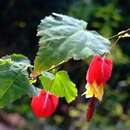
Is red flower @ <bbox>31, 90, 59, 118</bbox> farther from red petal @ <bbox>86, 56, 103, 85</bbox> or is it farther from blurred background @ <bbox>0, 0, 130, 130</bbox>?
blurred background @ <bbox>0, 0, 130, 130</bbox>

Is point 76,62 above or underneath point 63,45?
above

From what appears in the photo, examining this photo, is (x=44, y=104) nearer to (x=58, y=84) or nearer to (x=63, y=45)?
(x=58, y=84)

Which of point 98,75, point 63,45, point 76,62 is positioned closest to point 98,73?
point 98,75

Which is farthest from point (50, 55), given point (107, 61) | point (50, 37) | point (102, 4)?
point (102, 4)

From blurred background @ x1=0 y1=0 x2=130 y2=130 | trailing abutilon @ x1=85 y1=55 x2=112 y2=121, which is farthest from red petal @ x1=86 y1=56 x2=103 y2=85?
blurred background @ x1=0 y1=0 x2=130 y2=130

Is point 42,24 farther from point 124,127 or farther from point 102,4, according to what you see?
point 102,4

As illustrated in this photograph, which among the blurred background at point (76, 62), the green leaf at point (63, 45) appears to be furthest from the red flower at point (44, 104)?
the blurred background at point (76, 62)
